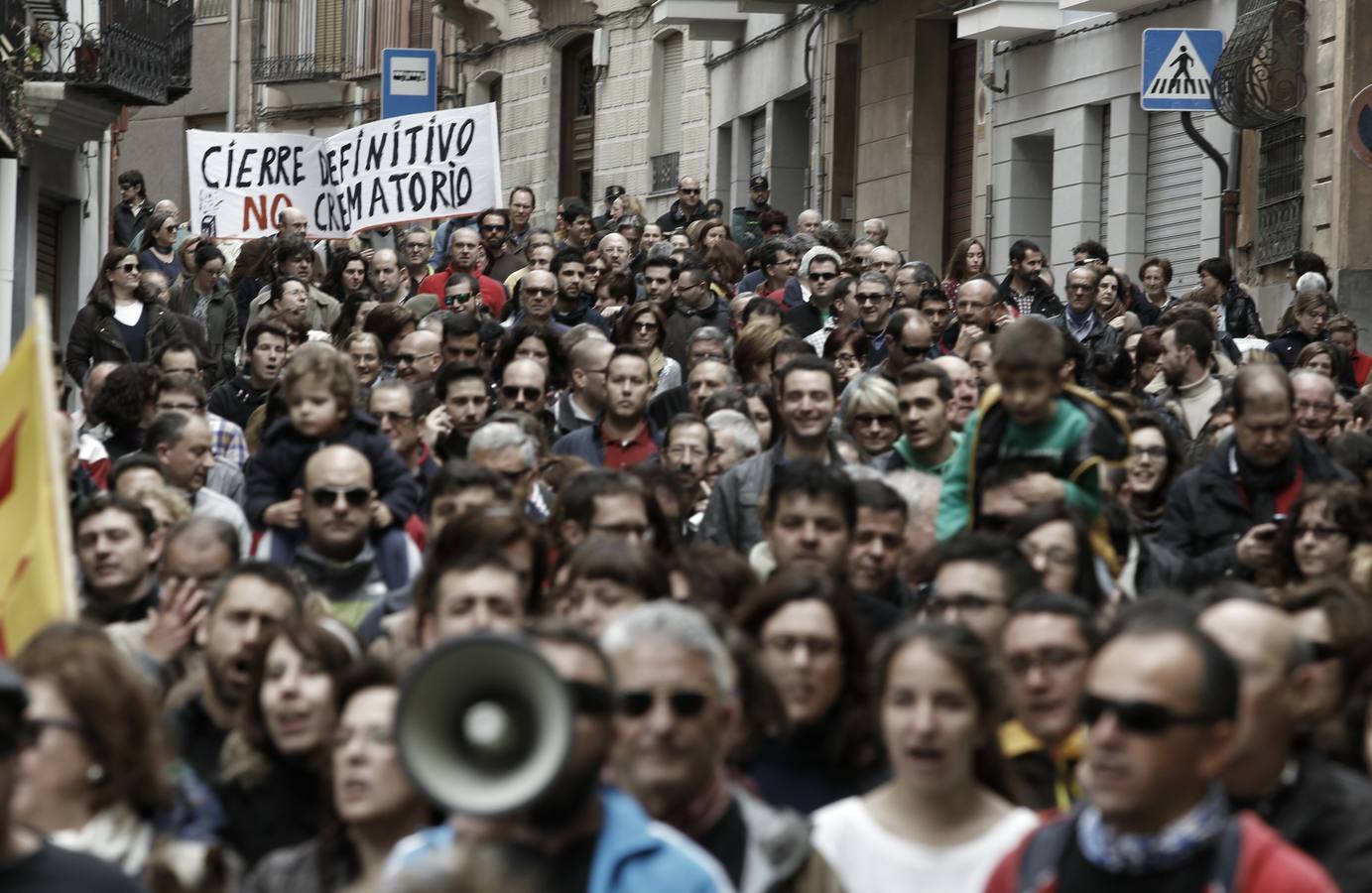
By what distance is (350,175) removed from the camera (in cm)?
2219

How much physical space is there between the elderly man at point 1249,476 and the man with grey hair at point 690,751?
17.0 ft

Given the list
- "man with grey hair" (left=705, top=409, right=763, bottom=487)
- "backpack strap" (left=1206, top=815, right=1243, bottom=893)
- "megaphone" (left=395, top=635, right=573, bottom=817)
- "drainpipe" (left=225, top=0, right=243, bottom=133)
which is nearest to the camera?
"megaphone" (left=395, top=635, right=573, bottom=817)

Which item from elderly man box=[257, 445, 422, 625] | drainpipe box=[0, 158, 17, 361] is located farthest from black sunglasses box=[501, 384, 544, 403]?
drainpipe box=[0, 158, 17, 361]

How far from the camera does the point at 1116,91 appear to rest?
93.1ft

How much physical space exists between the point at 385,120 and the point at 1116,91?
8694 millimetres

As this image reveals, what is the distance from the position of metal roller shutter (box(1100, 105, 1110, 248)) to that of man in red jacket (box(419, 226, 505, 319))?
32.7 feet

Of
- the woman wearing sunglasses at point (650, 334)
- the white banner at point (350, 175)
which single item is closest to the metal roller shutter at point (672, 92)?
the white banner at point (350, 175)

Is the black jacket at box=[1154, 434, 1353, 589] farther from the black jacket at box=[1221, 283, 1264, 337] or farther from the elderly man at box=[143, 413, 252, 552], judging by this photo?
the black jacket at box=[1221, 283, 1264, 337]

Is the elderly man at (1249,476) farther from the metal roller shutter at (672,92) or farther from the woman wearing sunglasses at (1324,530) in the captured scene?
the metal roller shutter at (672,92)

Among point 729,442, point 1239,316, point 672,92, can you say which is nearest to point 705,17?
point 672,92

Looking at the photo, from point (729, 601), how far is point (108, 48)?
24.1 m

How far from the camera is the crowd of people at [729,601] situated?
566 centimetres

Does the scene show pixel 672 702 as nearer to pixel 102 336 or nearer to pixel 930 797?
pixel 930 797

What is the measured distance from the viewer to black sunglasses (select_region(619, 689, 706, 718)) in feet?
20.2
